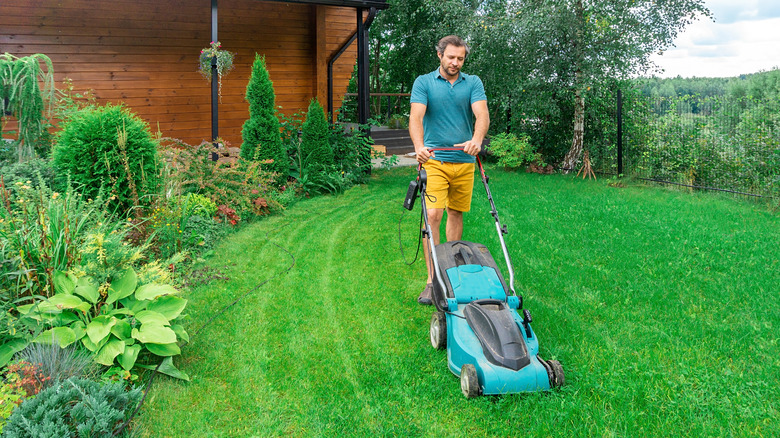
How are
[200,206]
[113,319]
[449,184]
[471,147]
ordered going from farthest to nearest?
[200,206]
[449,184]
[471,147]
[113,319]

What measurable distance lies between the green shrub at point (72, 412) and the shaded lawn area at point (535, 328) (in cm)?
22

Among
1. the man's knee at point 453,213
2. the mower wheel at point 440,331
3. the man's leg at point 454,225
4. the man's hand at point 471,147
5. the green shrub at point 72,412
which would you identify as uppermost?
the man's hand at point 471,147

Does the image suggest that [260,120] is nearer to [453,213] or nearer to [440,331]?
[453,213]

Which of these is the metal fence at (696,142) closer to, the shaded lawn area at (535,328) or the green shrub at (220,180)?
the shaded lawn area at (535,328)

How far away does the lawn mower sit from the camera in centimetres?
265

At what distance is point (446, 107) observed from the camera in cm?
399

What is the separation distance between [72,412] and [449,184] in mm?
2756

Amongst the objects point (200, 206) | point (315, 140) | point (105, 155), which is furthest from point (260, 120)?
point (105, 155)

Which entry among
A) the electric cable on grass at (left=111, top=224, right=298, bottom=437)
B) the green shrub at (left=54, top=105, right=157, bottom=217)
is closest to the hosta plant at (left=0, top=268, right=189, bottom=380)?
the electric cable on grass at (left=111, top=224, right=298, bottom=437)

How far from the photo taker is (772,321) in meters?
3.56

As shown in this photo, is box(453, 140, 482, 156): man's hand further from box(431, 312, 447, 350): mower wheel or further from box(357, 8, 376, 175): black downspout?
box(357, 8, 376, 175): black downspout

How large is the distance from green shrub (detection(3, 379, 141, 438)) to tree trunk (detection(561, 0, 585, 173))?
9603 mm

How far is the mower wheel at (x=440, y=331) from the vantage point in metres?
3.26

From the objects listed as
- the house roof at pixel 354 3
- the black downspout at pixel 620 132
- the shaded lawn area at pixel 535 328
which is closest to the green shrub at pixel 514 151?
the black downspout at pixel 620 132
